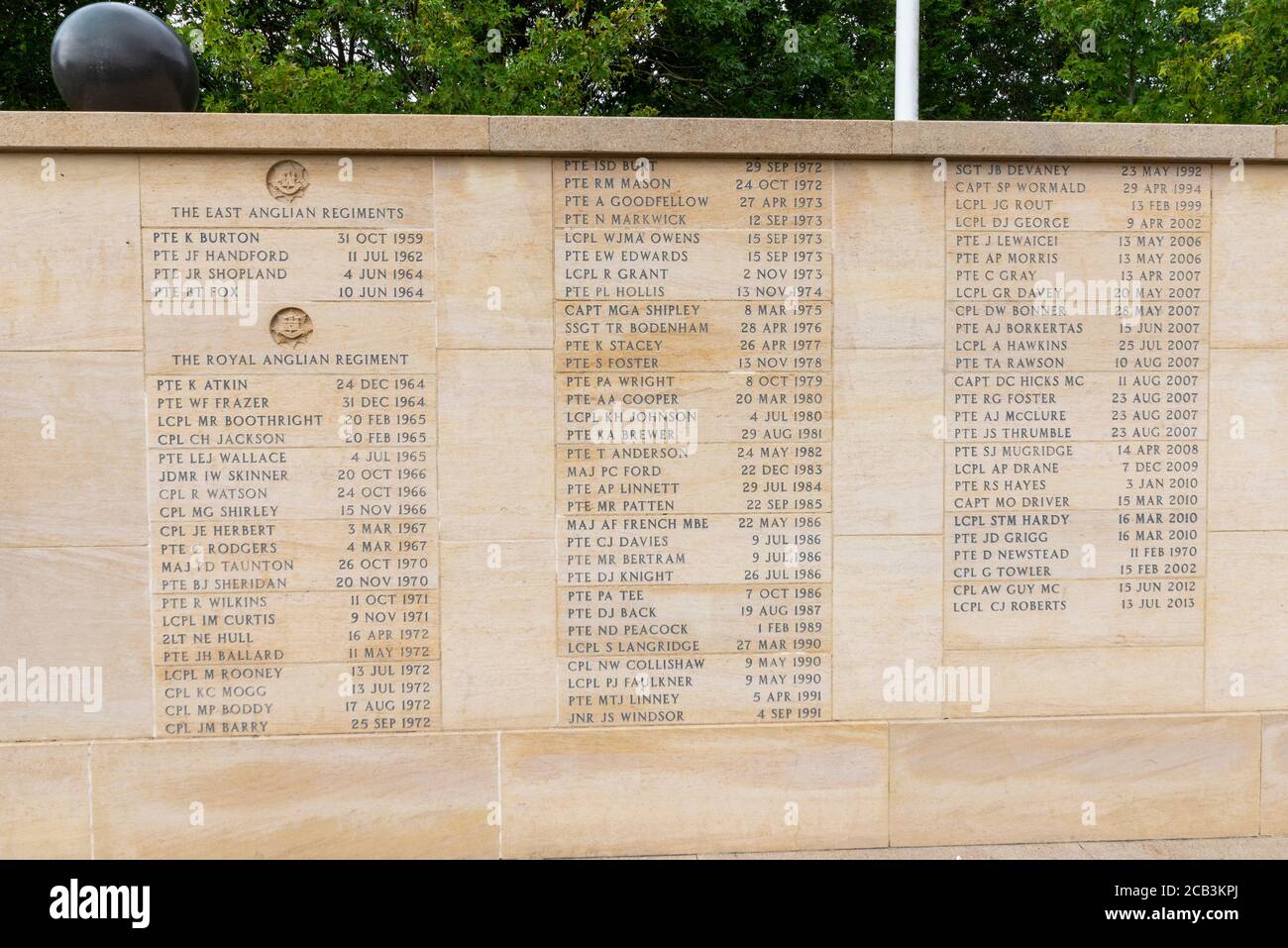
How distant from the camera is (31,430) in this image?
521 cm

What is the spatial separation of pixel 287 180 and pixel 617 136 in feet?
5.88

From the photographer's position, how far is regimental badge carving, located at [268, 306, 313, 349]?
529 centimetres

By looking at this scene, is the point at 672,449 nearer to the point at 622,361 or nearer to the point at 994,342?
the point at 622,361

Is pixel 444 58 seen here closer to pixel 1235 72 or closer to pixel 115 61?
pixel 115 61

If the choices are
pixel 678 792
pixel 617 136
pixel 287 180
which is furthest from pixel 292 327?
pixel 678 792

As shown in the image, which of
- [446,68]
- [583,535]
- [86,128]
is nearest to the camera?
[86,128]

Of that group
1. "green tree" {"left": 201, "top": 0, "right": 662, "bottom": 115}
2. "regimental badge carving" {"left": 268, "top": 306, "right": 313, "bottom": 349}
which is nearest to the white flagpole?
"green tree" {"left": 201, "top": 0, "right": 662, "bottom": 115}

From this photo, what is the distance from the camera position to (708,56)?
50.6ft

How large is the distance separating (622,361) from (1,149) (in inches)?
134

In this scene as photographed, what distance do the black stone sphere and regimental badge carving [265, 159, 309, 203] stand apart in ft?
2.76

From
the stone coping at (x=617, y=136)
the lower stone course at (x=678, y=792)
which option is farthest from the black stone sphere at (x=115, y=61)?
the lower stone course at (x=678, y=792)

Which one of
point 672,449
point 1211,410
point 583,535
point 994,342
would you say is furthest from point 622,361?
point 1211,410

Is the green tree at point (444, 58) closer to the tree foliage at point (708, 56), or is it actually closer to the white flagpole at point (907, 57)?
the tree foliage at point (708, 56)

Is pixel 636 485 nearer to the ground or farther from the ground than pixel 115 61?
nearer to the ground
